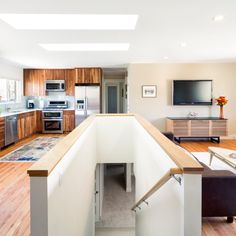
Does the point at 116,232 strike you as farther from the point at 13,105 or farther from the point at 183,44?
the point at 13,105

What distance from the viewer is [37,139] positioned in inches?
306

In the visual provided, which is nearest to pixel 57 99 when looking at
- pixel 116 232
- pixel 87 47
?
pixel 87 47

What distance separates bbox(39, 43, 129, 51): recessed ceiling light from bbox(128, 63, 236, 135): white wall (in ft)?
7.86

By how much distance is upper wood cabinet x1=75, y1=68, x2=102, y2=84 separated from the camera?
8539 millimetres

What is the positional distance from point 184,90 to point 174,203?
6.58 m

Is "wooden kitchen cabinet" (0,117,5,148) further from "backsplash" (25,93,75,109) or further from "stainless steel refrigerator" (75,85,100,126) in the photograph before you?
"backsplash" (25,93,75,109)

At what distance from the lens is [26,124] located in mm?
7953

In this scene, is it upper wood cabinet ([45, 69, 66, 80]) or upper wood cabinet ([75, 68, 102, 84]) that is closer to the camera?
upper wood cabinet ([75, 68, 102, 84])

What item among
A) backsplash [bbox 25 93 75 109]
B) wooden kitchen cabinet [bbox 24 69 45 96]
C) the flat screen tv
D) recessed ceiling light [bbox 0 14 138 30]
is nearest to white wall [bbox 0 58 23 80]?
wooden kitchen cabinet [bbox 24 69 45 96]

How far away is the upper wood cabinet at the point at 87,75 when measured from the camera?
8539mm

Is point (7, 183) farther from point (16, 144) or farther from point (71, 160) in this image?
point (16, 144)

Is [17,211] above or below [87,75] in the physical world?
below

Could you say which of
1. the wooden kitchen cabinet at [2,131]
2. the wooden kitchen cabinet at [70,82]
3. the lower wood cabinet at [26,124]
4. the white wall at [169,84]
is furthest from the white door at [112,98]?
the wooden kitchen cabinet at [2,131]

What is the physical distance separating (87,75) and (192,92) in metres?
3.69
